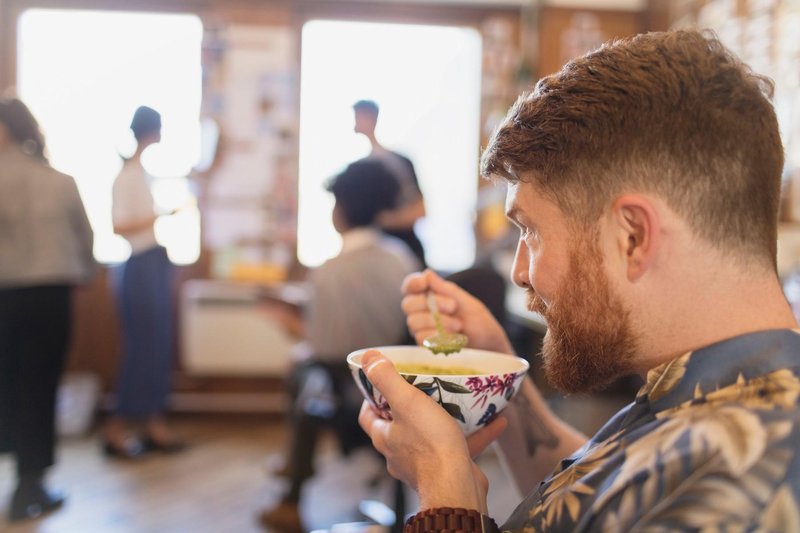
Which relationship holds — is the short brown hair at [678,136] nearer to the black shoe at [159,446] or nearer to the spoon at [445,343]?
the spoon at [445,343]

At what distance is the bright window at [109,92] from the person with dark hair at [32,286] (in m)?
1.41

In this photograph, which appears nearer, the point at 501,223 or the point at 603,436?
the point at 603,436

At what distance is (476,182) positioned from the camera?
4.54m

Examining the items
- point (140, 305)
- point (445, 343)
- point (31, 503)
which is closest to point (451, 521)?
point (445, 343)

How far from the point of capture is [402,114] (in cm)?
443

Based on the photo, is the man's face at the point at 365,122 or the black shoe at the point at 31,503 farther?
the man's face at the point at 365,122

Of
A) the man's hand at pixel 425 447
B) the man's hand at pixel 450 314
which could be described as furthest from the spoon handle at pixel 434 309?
the man's hand at pixel 425 447

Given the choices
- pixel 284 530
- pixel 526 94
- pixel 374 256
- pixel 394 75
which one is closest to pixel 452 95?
pixel 394 75

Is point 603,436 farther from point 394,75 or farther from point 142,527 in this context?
point 394,75

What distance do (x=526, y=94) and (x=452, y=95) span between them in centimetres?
384

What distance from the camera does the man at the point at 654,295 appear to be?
0.55m

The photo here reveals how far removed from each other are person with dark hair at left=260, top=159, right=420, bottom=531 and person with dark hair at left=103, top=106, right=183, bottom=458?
1318 mm

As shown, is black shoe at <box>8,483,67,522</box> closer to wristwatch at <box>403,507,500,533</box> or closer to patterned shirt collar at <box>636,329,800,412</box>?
wristwatch at <box>403,507,500,533</box>

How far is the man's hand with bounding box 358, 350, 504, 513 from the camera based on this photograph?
29.6 inches
